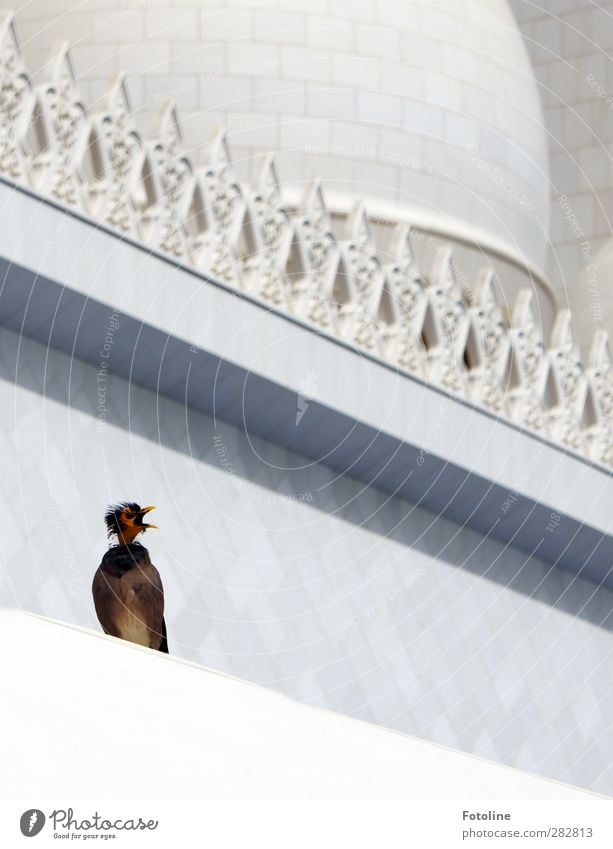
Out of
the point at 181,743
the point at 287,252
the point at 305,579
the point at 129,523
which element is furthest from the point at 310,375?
the point at 181,743

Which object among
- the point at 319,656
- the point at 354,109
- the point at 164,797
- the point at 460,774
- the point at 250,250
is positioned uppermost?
the point at 354,109

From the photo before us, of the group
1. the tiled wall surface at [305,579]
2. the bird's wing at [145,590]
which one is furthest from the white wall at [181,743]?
the tiled wall surface at [305,579]

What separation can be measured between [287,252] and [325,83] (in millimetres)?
4139

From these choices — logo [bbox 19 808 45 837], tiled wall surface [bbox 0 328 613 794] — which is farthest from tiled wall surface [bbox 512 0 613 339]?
logo [bbox 19 808 45 837]

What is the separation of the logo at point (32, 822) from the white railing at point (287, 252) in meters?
6.32

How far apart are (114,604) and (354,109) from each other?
309 inches

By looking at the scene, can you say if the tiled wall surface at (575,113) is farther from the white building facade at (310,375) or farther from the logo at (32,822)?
the logo at (32,822)

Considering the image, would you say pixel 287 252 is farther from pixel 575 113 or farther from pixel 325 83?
pixel 575 113

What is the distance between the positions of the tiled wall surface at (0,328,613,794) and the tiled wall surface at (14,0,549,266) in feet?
12.7

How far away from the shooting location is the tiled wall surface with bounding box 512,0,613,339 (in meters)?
22.6

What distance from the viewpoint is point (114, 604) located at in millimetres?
8305

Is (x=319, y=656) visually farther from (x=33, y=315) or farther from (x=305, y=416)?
(x=33, y=315)

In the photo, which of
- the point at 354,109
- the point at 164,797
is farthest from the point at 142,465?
the point at 164,797

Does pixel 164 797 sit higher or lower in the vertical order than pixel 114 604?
lower
